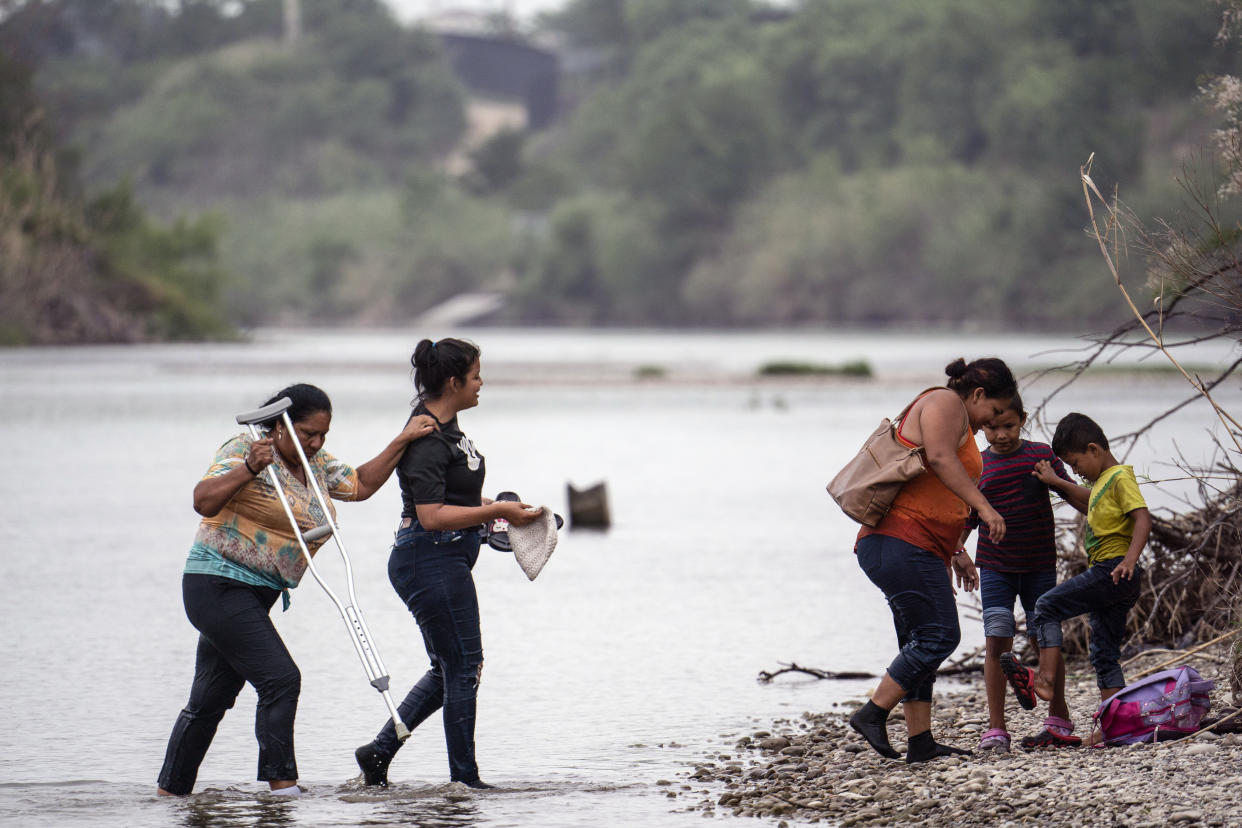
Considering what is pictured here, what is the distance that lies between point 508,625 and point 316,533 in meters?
5.67

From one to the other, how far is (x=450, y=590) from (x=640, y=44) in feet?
519

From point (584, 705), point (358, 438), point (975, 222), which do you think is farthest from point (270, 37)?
point (584, 705)

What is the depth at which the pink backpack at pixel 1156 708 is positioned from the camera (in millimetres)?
7137

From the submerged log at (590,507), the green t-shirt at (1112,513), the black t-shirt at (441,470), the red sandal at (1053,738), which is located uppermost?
the black t-shirt at (441,470)

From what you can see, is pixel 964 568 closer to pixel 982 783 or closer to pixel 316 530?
pixel 982 783

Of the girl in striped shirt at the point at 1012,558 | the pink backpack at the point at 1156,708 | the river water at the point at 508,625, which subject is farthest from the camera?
the river water at the point at 508,625

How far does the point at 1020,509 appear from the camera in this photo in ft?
24.4

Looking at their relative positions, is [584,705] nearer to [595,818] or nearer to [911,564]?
[595,818]

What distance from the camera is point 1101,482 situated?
7.36 m

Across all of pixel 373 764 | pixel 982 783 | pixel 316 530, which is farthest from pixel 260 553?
pixel 982 783

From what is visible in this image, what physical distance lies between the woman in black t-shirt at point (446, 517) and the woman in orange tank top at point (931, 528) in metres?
1.32

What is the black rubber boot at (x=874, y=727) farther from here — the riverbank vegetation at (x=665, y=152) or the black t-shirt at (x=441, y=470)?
the riverbank vegetation at (x=665, y=152)

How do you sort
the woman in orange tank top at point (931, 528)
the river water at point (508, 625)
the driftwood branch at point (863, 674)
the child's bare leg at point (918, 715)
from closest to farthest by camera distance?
the woman in orange tank top at point (931, 528)
the child's bare leg at point (918, 715)
the river water at point (508, 625)
the driftwood branch at point (863, 674)

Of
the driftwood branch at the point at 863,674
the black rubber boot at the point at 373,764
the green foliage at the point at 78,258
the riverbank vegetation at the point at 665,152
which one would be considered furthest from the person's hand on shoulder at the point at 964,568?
the green foliage at the point at 78,258
